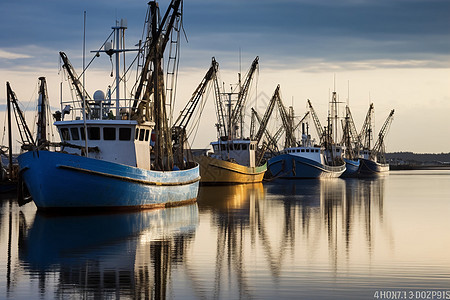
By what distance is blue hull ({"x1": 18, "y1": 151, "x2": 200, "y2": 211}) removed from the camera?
94.9 ft

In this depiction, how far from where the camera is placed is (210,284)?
15.1 metres

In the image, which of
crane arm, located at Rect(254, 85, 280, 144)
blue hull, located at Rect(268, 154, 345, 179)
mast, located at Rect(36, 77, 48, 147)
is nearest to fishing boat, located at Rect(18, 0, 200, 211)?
mast, located at Rect(36, 77, 48, 147)

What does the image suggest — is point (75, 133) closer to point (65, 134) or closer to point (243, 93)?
point (65, 134)

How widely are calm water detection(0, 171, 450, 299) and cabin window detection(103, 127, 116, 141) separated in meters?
3.98

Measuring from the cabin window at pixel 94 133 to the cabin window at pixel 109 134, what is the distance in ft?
1.07

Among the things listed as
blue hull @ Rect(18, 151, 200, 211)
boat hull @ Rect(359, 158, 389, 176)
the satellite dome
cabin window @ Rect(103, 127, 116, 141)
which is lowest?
boat hull @ Rect(359, 158, 389, 176)

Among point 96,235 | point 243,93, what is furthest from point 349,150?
point 96,235

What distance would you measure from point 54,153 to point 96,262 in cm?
1178

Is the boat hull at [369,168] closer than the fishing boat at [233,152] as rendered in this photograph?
No

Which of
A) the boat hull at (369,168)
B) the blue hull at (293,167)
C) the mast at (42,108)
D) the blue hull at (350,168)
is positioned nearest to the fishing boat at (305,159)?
the blue hull at (293,167)

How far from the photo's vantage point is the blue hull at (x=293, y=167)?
311ft

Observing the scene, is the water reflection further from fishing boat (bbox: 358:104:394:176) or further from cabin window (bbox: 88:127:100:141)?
fishing boat (bbox: 358:104:394:176)

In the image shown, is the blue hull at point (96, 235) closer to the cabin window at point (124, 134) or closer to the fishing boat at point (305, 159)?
the cabin window at point (124, 134)

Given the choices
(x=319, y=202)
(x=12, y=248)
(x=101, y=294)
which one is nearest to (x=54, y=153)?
(x=12, y=248)
